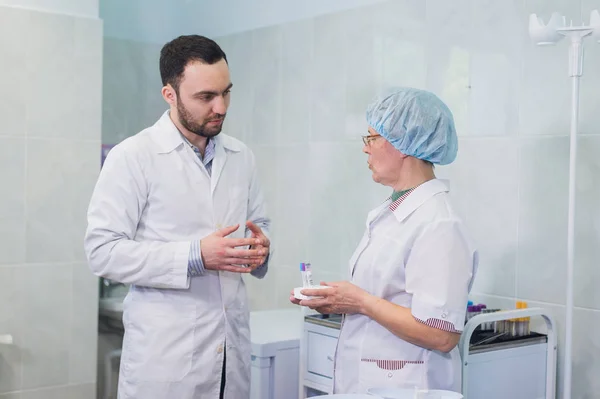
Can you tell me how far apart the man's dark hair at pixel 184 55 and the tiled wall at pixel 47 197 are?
3.61ft

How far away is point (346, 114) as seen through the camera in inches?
129

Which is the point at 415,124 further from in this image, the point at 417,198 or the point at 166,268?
the point at 166,268

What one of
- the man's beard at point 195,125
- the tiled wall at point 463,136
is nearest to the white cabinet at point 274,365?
the tiled wall at point 463,136

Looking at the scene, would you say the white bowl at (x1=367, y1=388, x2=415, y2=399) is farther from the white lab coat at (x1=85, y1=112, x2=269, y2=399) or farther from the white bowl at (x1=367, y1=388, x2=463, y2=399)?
the white lab coat at (x1=85, y1=112, x2=269, y2=399)

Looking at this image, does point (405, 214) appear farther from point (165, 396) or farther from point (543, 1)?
point (543, 1)

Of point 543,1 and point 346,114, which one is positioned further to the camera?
point 346,114

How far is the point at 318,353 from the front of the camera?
104 inches

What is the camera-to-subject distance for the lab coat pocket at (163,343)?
2.09 metres

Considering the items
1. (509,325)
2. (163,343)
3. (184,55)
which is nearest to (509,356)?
(509,325)

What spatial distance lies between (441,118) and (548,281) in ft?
2.82

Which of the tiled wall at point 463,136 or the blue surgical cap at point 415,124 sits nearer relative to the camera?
the blue surgical cap at point 415,124

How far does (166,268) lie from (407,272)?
63 centimetres

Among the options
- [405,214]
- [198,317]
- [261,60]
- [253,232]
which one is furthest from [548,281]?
[261,60]

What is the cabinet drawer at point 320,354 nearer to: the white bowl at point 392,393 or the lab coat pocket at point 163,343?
the lab coat pocket at point 163,343
